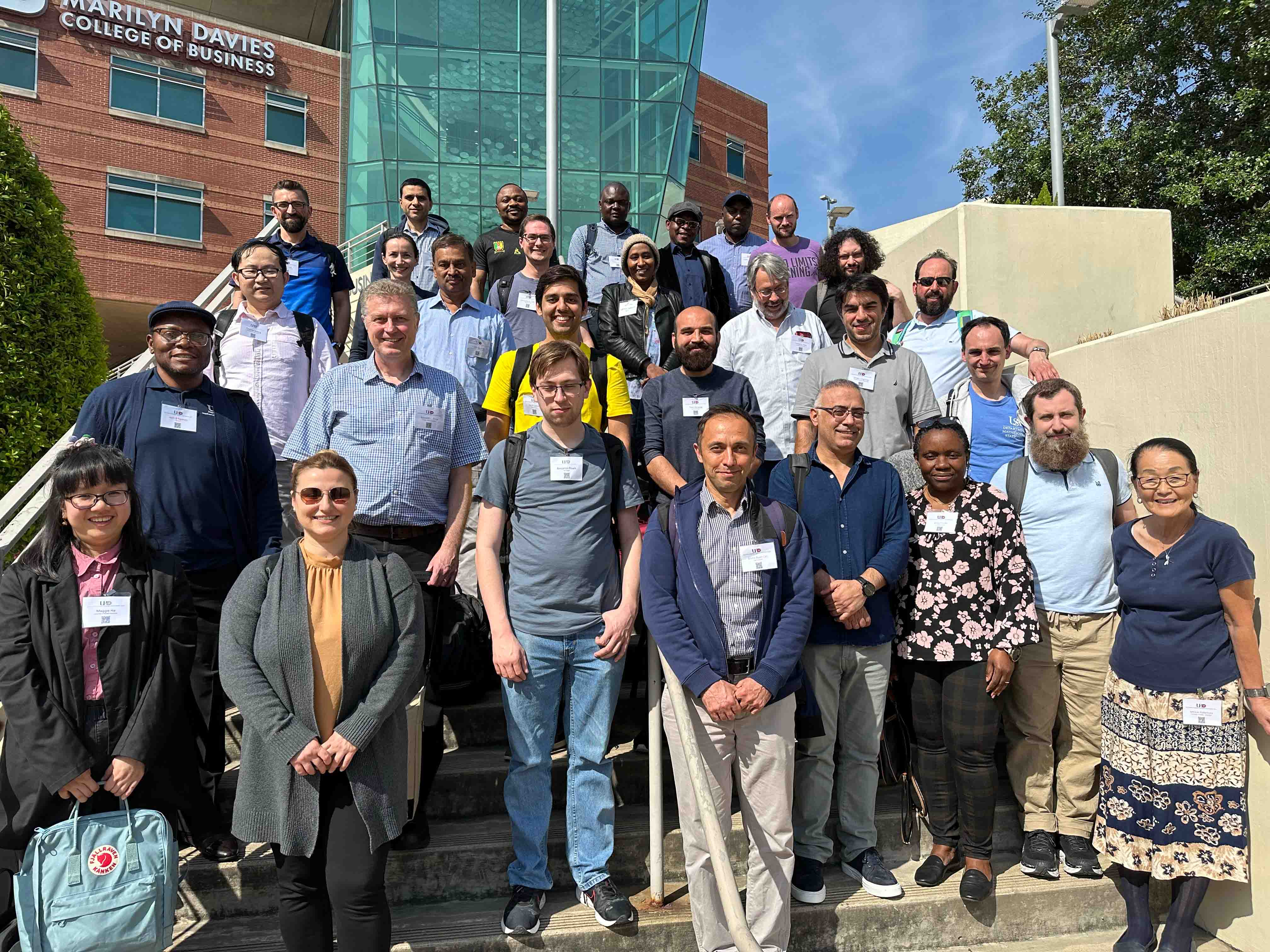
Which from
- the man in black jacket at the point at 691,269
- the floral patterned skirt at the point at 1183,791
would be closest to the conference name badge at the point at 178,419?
the man in black jacket at the point at 691,269

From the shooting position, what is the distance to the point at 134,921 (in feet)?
8.67

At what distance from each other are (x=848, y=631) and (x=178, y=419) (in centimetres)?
Answer: 297

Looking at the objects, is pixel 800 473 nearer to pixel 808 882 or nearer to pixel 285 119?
pixel 808 882

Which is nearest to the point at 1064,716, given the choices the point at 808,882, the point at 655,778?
the point at 808,882

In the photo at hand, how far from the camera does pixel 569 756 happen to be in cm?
338

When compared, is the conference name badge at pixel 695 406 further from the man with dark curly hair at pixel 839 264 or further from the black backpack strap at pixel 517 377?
the man with dark curly hair at pixel 839 264

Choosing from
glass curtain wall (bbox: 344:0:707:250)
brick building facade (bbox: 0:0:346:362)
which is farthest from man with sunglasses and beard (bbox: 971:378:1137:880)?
brick building facade (bbox: 0:0:346:362)

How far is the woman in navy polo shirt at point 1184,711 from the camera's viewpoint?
356 centimetres

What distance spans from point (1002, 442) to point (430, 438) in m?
3.02

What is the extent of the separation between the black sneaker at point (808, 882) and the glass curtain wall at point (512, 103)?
1900 cm

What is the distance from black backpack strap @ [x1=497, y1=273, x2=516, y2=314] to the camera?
6031 mm

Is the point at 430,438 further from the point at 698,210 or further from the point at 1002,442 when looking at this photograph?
the point at 698,210

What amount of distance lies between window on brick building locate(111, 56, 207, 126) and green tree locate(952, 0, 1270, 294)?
2003cm

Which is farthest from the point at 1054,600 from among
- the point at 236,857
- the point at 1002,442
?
the point at 236,857
